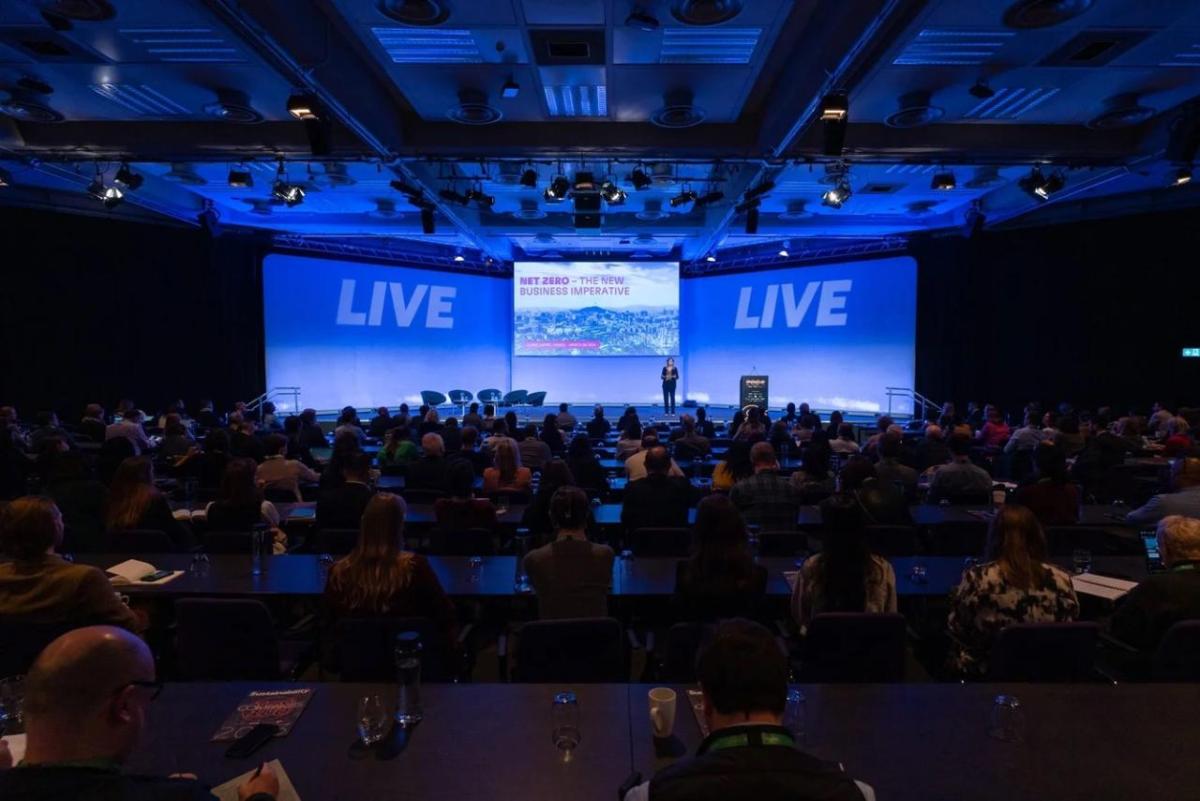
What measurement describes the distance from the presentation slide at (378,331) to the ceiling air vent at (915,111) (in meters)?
12.8

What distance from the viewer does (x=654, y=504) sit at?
5.16m

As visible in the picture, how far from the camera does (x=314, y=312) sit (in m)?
16.2

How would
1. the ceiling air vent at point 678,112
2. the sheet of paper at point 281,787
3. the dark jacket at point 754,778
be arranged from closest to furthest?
the dark jacket at point 754,778 → the sheet of paper at point 281,787 → the ceiling air vent at point 678,112

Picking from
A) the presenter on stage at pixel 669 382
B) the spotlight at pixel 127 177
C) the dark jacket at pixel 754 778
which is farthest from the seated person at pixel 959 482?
the presenter on stage at pixel 669 382

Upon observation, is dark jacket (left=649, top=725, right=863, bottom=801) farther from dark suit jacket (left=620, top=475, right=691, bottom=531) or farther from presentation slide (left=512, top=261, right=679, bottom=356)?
presentation slide (left=512, top=261, right=679, bottom=356)

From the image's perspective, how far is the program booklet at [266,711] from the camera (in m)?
2.13

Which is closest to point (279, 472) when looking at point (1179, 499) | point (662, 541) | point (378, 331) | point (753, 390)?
point (662, 541)

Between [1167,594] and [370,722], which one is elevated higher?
[1167,594]

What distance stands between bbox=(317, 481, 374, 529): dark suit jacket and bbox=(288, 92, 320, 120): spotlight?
401 cm

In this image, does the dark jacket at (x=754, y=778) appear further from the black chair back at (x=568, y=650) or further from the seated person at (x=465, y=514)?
the seated person at (x=465, y=514)

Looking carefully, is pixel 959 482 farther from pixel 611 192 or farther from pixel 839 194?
pixel 611 192

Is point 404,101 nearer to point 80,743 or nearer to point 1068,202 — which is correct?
point 80,743

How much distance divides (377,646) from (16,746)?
1.16 m

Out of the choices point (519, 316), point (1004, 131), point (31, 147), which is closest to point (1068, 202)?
point (1004, 131)
